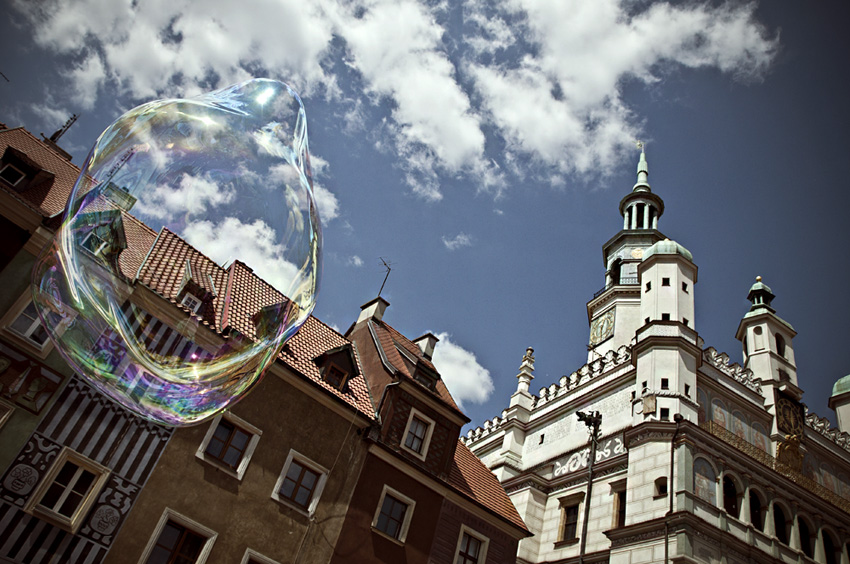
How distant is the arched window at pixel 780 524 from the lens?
72.9 ft

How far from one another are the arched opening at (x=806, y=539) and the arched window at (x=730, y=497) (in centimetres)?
340

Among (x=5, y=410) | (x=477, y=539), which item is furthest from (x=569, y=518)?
(x=5, y=410)

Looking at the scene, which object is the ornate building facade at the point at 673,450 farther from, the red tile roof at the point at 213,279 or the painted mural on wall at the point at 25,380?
the painted mural on wall at the point at 25,380

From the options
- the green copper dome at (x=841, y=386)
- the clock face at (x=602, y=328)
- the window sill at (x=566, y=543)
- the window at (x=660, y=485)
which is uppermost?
the green copper dome at (x=841, y=386)

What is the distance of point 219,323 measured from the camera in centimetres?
725

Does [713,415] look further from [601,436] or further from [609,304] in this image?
[609,304]

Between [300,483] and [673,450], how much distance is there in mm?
13464

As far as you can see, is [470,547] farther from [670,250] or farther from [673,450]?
[670,250]

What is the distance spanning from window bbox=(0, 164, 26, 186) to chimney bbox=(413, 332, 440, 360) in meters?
15.4

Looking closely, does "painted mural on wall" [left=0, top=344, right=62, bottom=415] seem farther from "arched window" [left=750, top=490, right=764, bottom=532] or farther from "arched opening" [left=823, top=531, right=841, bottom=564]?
"arched opening" [left=823, top=531, right=841, bottom=564]

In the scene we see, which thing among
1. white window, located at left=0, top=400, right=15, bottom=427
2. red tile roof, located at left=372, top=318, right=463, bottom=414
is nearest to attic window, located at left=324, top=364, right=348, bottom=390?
red tile roof, located at left=372, top=318, right=463, bottom=414

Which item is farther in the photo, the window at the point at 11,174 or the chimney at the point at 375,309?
the chimney at the point at 375,309

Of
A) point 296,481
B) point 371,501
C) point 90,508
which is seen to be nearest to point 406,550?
point 371,501

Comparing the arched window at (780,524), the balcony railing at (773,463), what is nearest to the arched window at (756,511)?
the arched window at (780,524)
